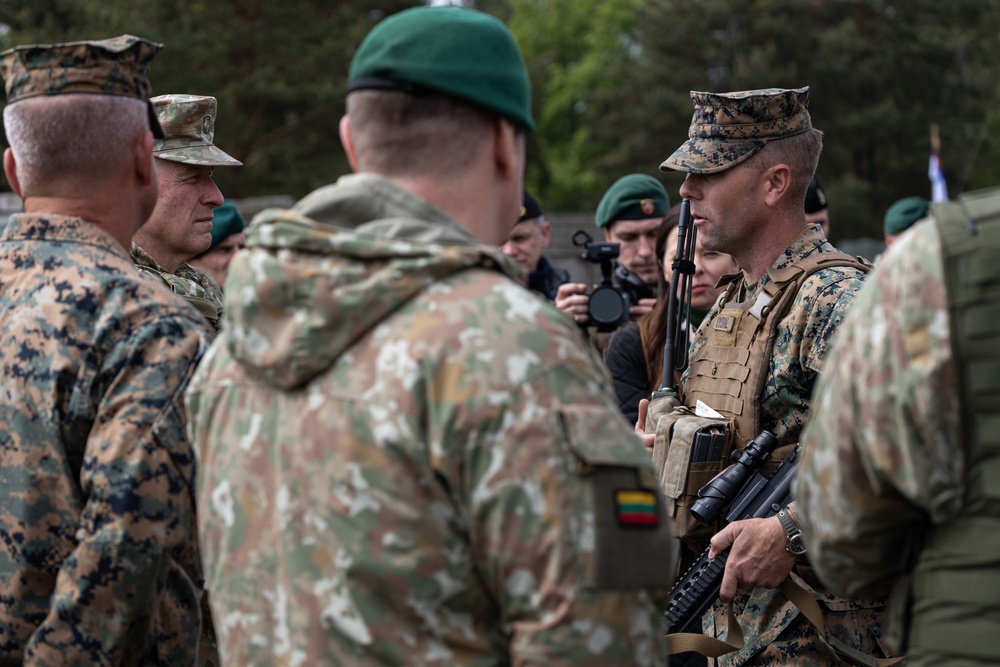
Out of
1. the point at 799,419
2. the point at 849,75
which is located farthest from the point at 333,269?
the point at 849,75

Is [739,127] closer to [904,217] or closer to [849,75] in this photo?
[904,217]

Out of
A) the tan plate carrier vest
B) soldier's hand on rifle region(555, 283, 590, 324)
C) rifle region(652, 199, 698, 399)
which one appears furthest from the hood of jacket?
soldier's hand on rifle region(555, 283, 590, 324)

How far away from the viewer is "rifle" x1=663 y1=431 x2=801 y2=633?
12.0 ft

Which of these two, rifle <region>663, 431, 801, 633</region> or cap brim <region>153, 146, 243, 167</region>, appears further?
cap brim <region>153, 146, 243, 167</region>

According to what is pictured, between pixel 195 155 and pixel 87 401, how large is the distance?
1969 millimetres

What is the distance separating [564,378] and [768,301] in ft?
6.72

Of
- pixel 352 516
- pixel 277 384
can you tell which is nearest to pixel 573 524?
pixel 352 516

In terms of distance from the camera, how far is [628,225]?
6730 mm

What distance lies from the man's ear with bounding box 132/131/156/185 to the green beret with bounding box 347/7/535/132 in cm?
96

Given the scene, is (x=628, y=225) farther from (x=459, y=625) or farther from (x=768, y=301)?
(x=459, y=625)

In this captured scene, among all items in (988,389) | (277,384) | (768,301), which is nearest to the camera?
(988,389)

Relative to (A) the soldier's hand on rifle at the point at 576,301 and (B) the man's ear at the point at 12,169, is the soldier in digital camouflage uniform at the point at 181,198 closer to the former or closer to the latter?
(B) the man's ear at the point at 12,169

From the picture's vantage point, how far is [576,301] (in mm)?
5992

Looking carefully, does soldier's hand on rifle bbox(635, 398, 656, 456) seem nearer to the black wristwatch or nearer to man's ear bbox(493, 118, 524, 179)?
the black wristwatch
